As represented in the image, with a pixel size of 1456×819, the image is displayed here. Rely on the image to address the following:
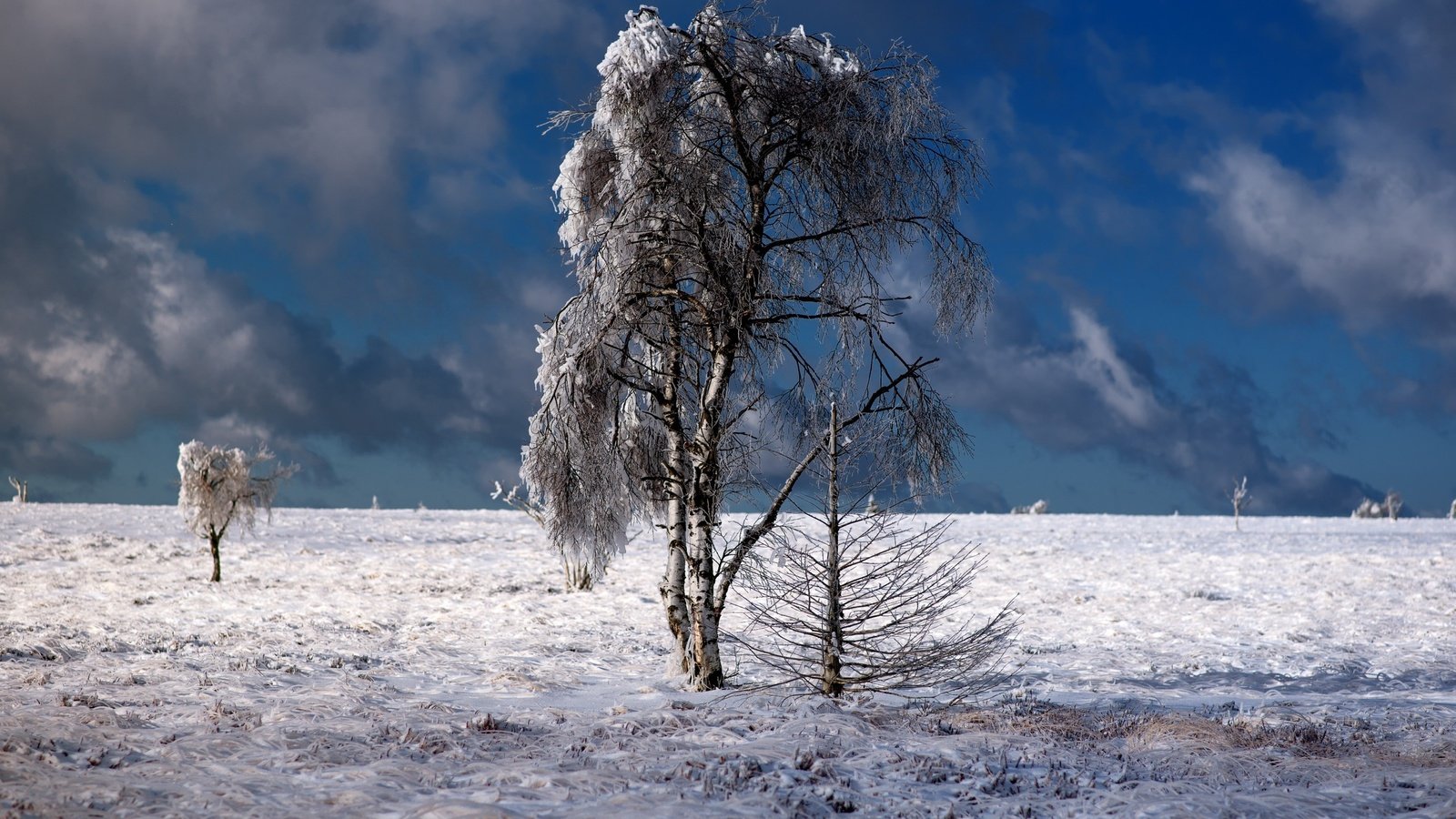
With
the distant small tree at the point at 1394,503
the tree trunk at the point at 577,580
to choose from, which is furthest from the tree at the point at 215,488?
the distant small tree at the point at 1394,503

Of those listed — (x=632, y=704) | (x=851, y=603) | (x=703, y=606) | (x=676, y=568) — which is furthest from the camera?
(x=676, y=568)

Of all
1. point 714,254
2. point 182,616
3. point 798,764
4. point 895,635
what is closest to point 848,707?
point 895,635

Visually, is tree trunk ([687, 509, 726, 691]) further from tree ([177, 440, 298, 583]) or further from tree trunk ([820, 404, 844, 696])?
tree ([177, 440, 298, 583])

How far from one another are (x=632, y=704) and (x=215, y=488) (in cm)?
2260

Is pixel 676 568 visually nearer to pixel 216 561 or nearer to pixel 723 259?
pixel 723 259

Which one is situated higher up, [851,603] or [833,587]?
[833,587]

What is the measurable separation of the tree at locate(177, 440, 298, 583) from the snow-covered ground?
65.8 inches

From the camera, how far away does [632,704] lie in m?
11.2

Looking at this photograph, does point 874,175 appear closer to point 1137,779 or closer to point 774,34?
point 774,34

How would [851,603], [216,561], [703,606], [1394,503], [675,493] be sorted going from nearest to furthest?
[851,603] → [703,606] → [675,493] → [216,561] → [1394,503]

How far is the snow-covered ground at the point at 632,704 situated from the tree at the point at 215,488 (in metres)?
1.67

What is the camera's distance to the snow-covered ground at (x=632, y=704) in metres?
6.86

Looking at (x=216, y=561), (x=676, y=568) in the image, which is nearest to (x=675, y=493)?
(x=676, y=568)

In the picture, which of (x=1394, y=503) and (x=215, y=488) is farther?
(x=1394, y=503)
